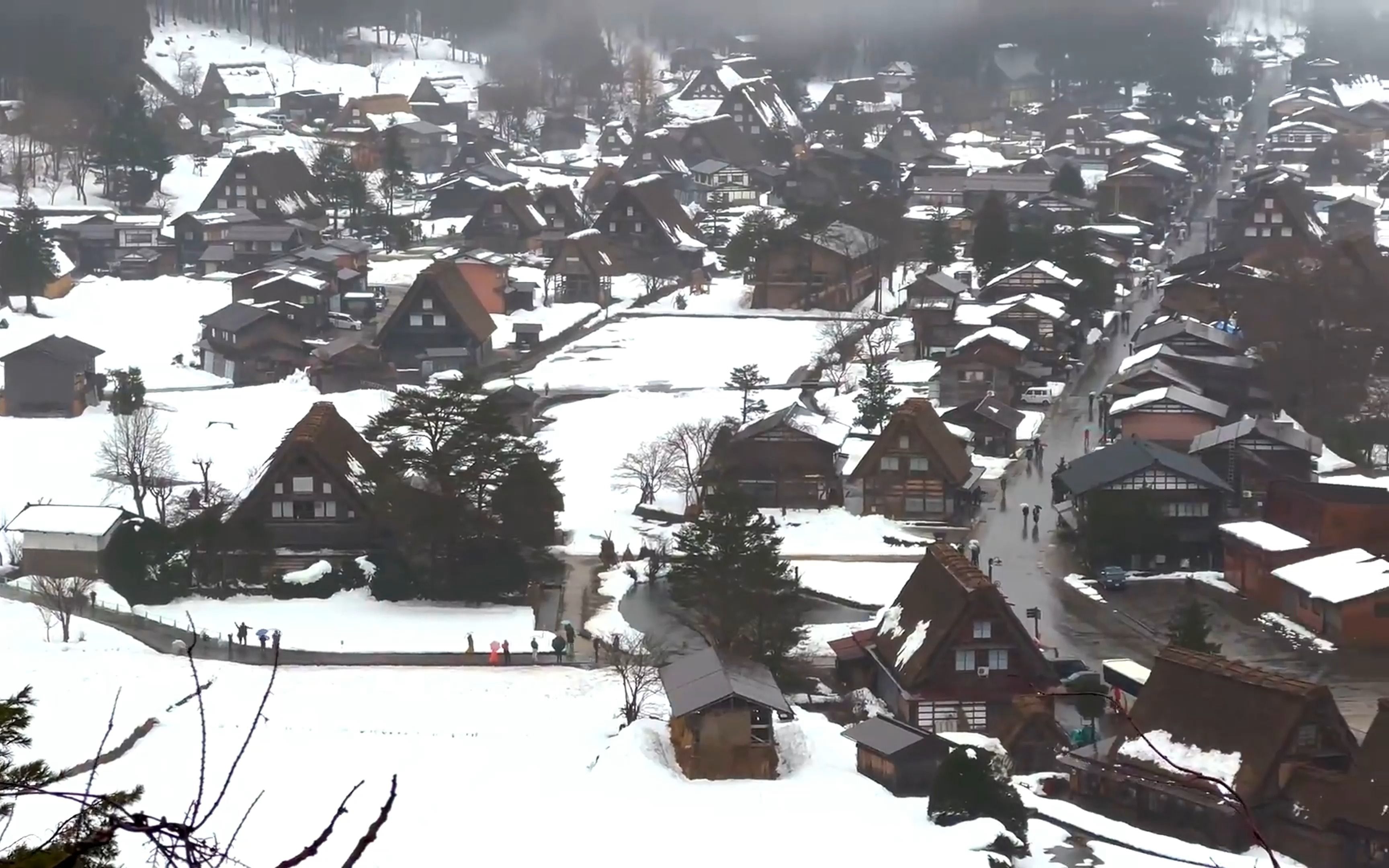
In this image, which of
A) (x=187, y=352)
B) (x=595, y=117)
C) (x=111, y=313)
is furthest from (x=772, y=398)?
(x=595, y=117)

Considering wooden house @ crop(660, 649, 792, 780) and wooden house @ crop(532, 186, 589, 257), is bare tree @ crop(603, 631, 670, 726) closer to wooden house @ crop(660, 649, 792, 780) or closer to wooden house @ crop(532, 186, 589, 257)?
wooden house @ crop(660, 649, 792, 780)

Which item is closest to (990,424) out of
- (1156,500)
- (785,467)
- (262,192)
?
(785,467)

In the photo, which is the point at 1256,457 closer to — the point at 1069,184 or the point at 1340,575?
the point at 1340,575

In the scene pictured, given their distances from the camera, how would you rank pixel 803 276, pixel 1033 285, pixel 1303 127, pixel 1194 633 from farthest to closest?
pixel 1303 127 → pixel 803 276 → pixel 1033 285 → pixel 1194 633

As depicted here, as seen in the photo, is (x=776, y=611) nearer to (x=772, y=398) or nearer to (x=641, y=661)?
(x=641, y=661)

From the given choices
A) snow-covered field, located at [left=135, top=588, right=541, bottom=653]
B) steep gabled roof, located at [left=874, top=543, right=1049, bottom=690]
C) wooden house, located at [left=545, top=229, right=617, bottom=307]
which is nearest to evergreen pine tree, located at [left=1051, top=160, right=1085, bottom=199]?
wooden house, located at [left=545, top=229, right=617, bottom=307]

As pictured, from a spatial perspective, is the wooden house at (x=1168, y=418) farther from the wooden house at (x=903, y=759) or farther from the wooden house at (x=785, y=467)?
the wooden house at (x=903, y=759)
